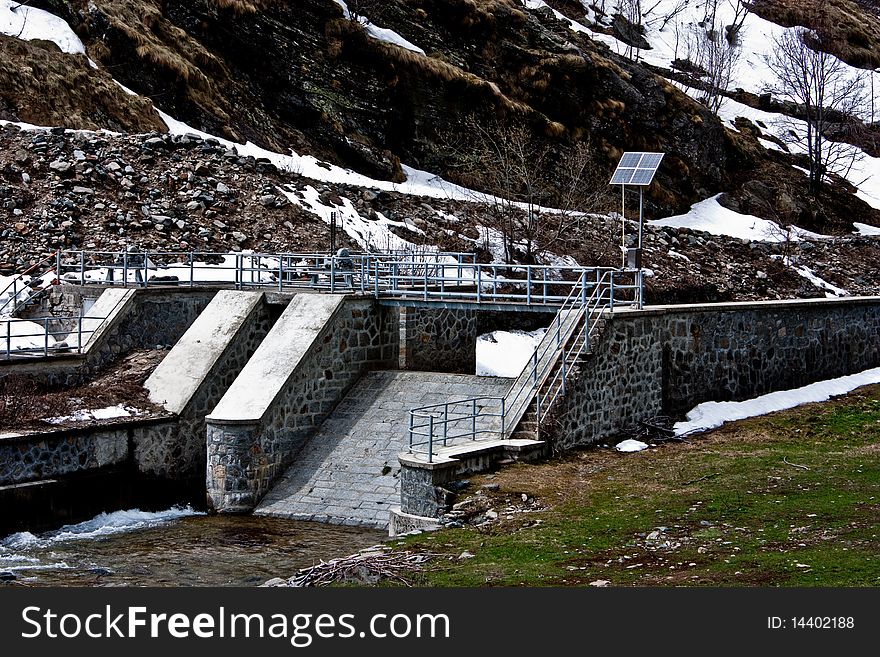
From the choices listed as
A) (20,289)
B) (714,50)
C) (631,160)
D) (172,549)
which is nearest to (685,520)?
(172,549)

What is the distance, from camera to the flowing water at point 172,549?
15227mm

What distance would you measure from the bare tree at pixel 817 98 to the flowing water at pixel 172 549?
48.7 m

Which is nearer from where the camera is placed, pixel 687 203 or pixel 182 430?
pixel 182 430

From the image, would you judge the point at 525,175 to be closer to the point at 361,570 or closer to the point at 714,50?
the point at 361,570

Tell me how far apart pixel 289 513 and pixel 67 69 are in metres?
28.2

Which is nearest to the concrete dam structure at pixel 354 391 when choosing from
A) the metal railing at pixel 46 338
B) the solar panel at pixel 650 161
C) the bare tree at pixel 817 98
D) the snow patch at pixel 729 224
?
the metal railing at pixel 46 338

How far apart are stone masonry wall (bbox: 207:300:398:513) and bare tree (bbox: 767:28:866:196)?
43.2 meters

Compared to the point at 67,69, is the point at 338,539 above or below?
below

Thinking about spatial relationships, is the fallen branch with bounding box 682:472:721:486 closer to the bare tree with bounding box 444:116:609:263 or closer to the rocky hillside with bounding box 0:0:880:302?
the rocky hillside with bounding box 0:0:880:302

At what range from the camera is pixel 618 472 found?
57.8 feet

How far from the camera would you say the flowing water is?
15.2 metres

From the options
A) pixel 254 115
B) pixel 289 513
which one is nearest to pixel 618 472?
pixel 289 513

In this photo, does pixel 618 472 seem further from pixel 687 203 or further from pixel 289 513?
pixel 687 203

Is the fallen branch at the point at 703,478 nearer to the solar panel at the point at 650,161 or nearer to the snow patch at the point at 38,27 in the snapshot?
the solar panel at the point at 650,161
